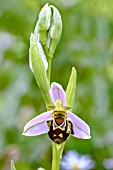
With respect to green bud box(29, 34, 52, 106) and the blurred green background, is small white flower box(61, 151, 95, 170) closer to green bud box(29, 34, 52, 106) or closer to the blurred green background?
the blurred green background

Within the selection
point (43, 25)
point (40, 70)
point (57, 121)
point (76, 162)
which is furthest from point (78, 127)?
point (76, 162)

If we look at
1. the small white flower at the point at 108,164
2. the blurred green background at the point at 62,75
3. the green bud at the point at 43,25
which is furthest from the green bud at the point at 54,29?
the small white flower at the point at 108,164

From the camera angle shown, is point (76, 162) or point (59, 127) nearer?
point (59, 127)

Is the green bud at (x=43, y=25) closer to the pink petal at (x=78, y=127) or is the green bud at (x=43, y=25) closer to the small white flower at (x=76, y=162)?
the pink petal at (x=78, y=127)

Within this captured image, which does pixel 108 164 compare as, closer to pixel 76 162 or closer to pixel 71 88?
pixel 76 162

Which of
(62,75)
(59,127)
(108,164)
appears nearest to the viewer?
(59,127)

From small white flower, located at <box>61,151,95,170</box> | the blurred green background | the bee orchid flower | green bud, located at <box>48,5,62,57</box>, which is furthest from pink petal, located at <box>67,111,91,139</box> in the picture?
small white flower, located at <box>61,151,95,170</box>

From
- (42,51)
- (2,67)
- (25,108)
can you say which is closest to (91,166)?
(25,108)

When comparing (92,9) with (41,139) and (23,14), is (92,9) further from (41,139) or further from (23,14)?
(41,139)
